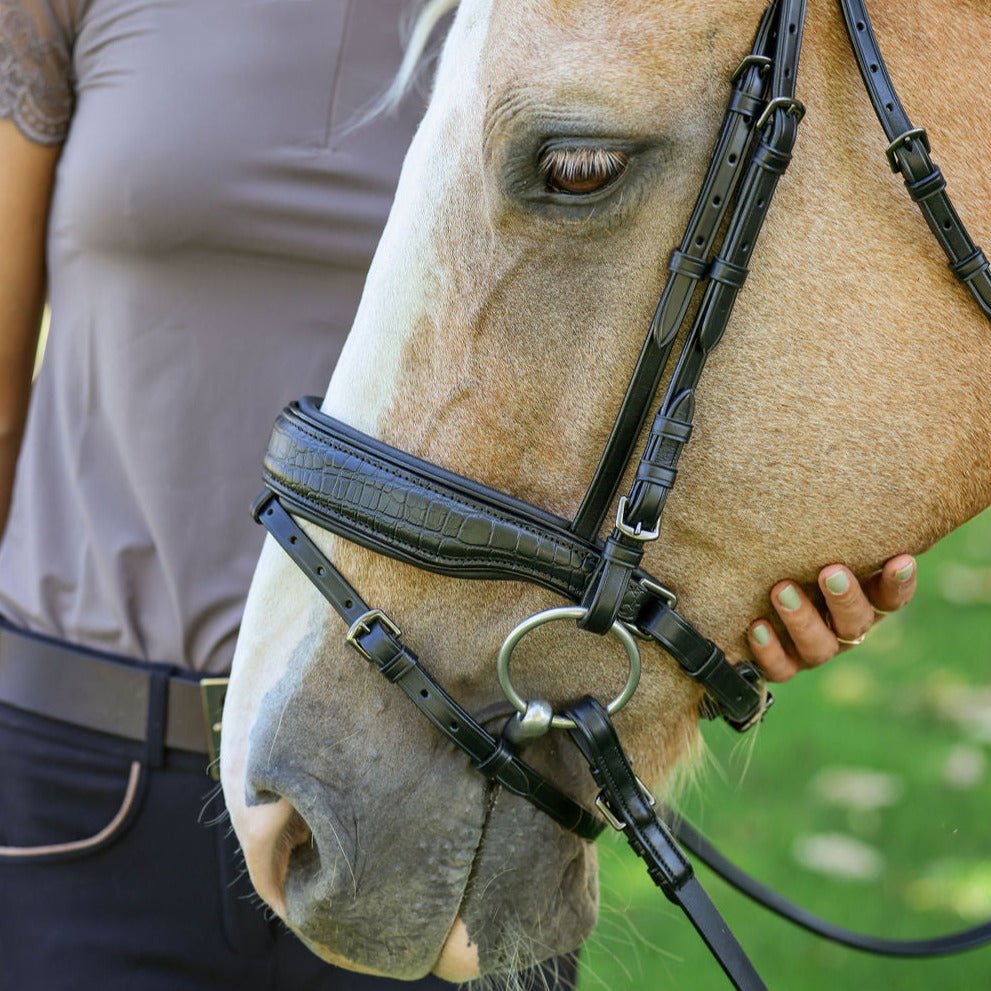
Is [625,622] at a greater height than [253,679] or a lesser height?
greater

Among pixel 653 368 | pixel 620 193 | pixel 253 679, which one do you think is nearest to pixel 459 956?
pixel 253 679

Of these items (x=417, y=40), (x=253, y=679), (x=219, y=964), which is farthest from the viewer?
(x=219, y=964)

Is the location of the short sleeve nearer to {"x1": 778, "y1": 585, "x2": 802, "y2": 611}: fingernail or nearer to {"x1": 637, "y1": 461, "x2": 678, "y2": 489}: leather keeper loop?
{"x1": 637, "y1": 461, "x2": 678, "y2": 489}: leather keeper loop

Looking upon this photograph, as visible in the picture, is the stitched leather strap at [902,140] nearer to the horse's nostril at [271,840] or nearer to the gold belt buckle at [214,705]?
the horse's nostril at [271,840]

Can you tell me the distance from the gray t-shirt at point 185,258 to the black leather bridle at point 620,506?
38 centimetres

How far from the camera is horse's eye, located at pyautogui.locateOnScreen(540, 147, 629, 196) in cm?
132

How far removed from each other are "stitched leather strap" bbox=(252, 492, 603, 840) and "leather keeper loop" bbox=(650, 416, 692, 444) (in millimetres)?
406

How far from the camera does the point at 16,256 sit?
1900mm

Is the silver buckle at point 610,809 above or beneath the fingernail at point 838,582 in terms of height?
beneath

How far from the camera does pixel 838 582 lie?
4.85 ft

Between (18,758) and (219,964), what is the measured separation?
47 centimetres

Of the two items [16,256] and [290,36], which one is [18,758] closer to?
[16,256]

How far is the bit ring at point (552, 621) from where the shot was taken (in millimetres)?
1392

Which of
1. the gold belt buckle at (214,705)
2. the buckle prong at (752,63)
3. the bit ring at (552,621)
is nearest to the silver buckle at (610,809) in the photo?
the bit ring at (552,621)
